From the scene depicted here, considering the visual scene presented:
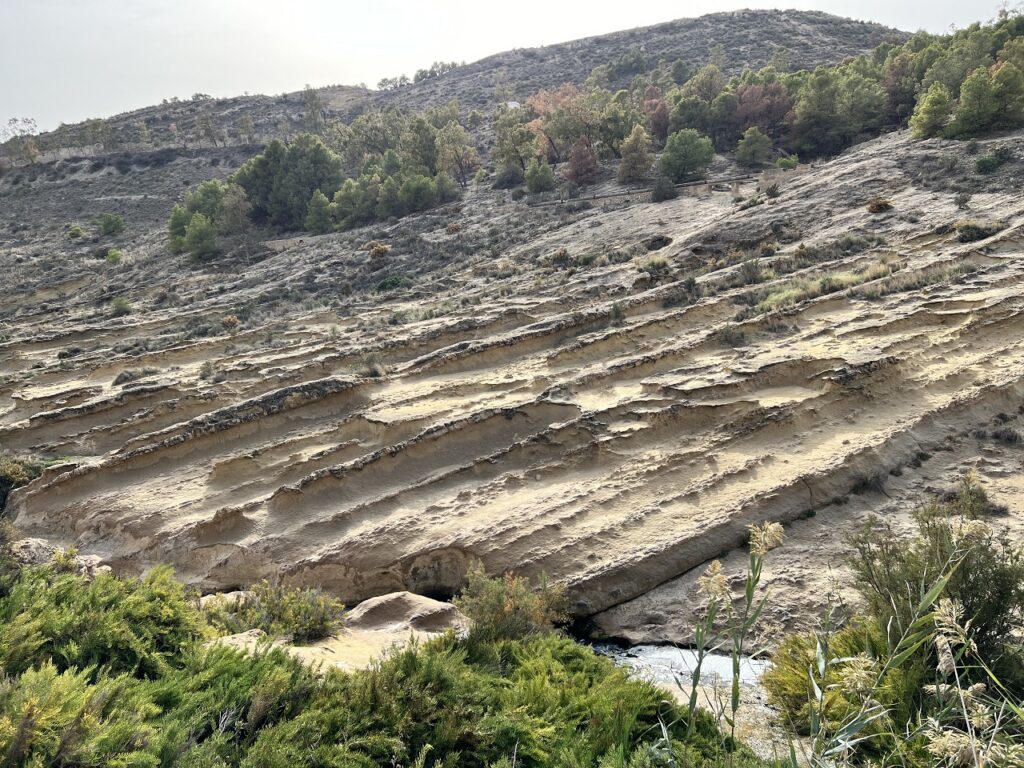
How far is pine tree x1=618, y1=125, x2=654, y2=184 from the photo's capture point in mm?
35719

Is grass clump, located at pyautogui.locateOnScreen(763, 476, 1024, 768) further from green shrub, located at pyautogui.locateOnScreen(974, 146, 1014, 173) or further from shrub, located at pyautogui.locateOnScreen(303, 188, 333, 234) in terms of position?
shrub, located at pyautogui.locateOnScreen(303, 188, 333, 234)

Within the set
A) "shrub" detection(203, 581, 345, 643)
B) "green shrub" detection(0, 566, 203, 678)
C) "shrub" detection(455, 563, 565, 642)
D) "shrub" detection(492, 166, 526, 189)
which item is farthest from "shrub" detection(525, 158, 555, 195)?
"green shrub" detection(0, 566, 203, 678)

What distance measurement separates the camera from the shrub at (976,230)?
16.5m

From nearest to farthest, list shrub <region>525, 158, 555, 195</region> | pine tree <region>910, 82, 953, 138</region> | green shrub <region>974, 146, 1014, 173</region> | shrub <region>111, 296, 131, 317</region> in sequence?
green shrub <region>974, 146, 1014, 173</region>, pine tree <region>910, 82, 953, 138</region>, shrub <region>111, 296, 131, 317</region>, shrub <region>525, 158, 555, 195</region>

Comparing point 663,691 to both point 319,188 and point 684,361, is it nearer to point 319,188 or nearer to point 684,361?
point 684,361

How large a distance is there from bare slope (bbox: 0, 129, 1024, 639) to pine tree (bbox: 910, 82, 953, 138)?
5.33m

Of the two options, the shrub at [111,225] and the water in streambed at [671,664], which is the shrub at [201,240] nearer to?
the shrub at [111,225]

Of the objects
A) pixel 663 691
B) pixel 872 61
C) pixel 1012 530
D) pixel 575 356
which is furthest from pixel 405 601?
pixel 872 61

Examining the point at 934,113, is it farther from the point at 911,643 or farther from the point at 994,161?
the point at 911,643

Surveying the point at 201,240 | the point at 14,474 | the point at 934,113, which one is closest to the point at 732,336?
the point at 14,474

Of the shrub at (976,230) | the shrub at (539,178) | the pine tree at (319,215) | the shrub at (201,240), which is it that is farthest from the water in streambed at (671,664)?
the pine tree at (319,215)

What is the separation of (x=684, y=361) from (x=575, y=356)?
260cm

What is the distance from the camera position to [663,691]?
646 centimetres

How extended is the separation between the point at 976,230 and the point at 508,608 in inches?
672
